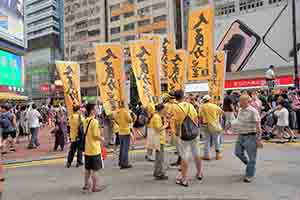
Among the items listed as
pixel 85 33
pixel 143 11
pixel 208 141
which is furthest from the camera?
pixel 85 33

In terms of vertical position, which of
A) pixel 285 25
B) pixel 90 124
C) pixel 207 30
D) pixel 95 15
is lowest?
pixel 90 124

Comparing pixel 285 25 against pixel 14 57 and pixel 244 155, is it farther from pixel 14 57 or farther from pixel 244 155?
pixel 244 155

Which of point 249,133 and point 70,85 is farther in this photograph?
point 70,85

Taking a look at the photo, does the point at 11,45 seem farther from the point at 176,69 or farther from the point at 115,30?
the point at 115,30

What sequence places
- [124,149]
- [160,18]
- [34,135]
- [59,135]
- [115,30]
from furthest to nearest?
[115,30]
[160,18]
[34,135]
[59,135]
[124,149]

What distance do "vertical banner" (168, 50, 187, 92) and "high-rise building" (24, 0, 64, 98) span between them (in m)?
80.2

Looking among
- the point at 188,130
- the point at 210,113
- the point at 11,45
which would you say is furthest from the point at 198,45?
the point at 11,45

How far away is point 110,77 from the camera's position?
10086mm

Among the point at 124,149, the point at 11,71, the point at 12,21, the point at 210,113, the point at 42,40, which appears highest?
the point at 42,40

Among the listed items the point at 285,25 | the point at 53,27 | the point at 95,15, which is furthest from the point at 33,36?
the point at 285,25

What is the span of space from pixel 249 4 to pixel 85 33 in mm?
41329

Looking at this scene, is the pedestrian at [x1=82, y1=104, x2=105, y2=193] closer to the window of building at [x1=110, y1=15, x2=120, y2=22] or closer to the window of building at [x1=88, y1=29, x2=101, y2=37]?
the window of building at [x1=110, y1=15, x2=120, y2=22]

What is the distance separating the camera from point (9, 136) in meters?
13.5

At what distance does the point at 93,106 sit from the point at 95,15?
75632mm
